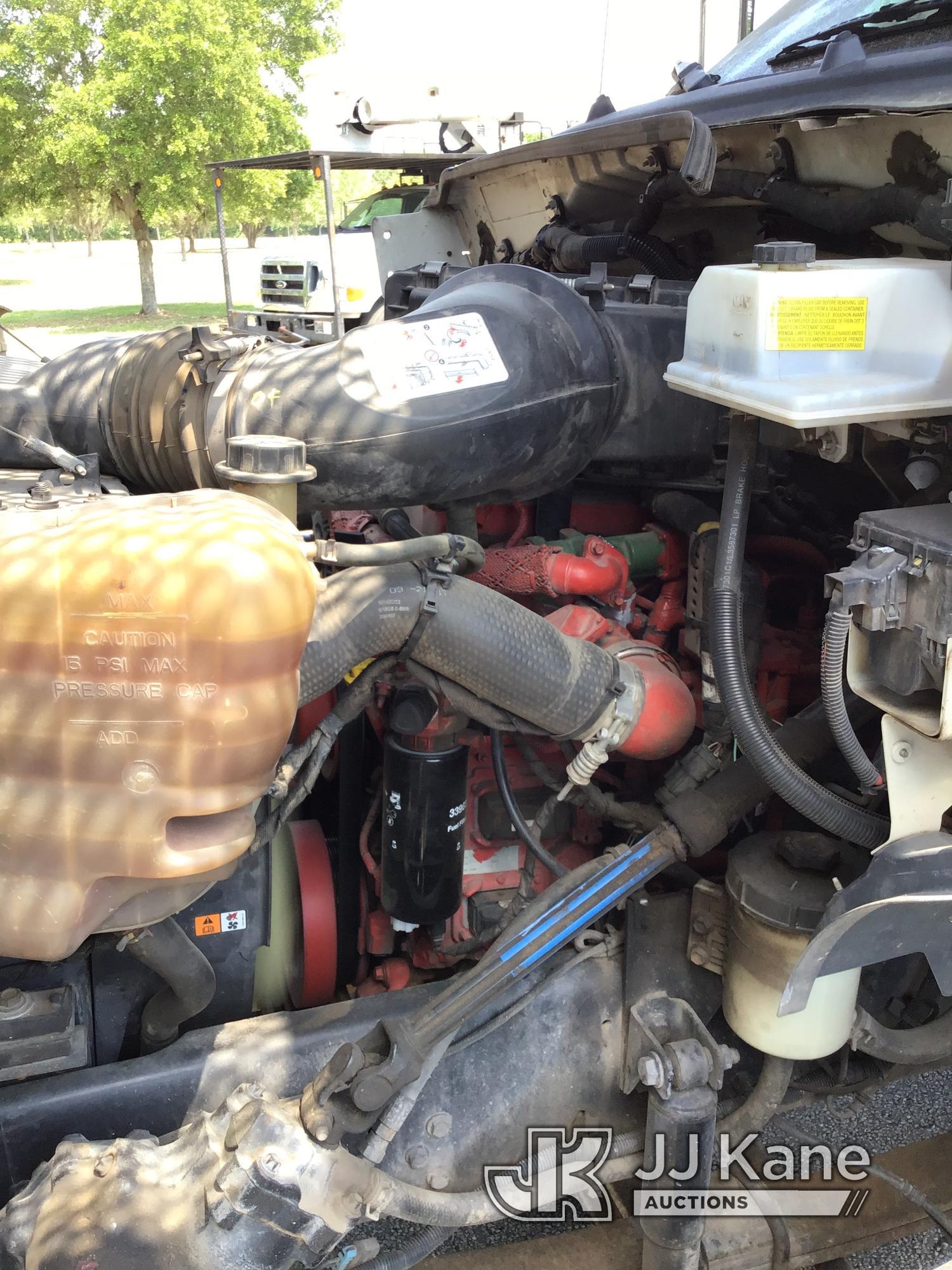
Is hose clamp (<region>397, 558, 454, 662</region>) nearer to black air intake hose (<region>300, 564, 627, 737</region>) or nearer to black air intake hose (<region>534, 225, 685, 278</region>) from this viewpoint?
black air intake hose (<region>300, 564, 627, 737</region>)

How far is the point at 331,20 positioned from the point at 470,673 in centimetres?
2573

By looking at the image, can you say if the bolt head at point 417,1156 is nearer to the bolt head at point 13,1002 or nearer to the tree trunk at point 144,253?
the bolt head at point 13,1002

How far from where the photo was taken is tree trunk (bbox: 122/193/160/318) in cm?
2022

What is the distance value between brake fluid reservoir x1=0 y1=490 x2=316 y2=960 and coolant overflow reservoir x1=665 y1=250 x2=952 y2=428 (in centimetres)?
66

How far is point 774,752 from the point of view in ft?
5.26

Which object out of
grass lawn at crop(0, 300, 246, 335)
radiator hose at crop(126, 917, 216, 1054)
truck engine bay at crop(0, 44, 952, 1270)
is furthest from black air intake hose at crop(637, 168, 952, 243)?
grass lawn at crop(0, 300, 246, 335)

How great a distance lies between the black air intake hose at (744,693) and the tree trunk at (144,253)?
20.5m

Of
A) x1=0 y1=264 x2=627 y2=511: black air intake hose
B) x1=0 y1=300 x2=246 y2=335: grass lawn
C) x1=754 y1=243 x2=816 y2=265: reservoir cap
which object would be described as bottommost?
x1=0 y1=264 x2=627 y2=511: black air intake hose

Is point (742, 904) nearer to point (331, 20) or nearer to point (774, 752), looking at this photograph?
point (774, 752)

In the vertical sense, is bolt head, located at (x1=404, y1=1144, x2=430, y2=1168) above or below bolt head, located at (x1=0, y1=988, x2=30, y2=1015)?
below

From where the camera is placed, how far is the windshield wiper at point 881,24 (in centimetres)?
199

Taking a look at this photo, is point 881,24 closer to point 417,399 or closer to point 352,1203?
point 417,399

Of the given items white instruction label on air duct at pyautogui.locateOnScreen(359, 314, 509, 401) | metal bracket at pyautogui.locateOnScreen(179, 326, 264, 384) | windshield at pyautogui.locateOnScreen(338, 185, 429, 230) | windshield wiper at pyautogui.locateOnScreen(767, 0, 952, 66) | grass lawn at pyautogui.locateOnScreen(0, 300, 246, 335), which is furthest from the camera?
grass lawn at pyautogui.locateOnScreen(0, 300, 246, 335)

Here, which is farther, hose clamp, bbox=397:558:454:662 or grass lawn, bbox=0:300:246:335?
grass lawn, bbox=0:300:246:335
